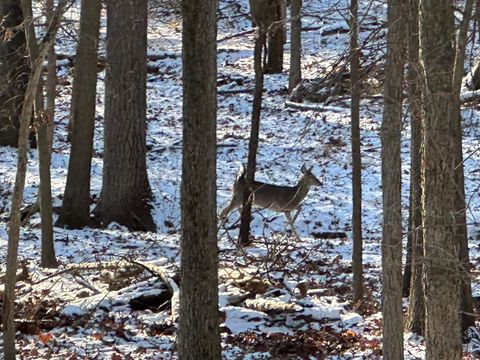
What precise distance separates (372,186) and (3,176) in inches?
313

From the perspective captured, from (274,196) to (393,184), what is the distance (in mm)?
9610

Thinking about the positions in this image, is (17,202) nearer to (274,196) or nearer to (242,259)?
(242,259)

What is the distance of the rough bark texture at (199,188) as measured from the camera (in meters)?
6.95

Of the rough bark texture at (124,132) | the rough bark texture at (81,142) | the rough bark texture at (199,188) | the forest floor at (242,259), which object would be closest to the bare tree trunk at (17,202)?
the forest floor at (242,259)

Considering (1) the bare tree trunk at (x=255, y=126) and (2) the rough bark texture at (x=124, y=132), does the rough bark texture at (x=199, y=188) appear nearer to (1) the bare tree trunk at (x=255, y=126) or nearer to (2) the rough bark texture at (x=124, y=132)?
(1) the bare tree trunk at (x=255, y=126)

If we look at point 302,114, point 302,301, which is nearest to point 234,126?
point 302,114

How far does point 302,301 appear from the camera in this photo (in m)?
10.1

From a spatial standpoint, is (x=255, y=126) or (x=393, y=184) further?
(x=255, y=126)

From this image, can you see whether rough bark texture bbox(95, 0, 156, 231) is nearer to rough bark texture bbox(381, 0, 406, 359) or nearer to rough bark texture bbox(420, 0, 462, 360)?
rough bark texture bbox(381, 0, 406, 359)

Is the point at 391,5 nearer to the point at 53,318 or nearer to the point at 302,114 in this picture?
the point at 53,318

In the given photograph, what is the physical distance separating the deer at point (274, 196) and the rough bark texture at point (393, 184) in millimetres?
8126

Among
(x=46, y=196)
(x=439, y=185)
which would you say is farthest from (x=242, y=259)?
(x=439, y=185)

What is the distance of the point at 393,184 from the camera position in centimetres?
776

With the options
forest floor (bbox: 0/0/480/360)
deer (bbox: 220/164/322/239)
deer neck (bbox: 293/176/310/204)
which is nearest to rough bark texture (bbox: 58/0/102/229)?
forest floor (bbox: 0/0/480/360)
